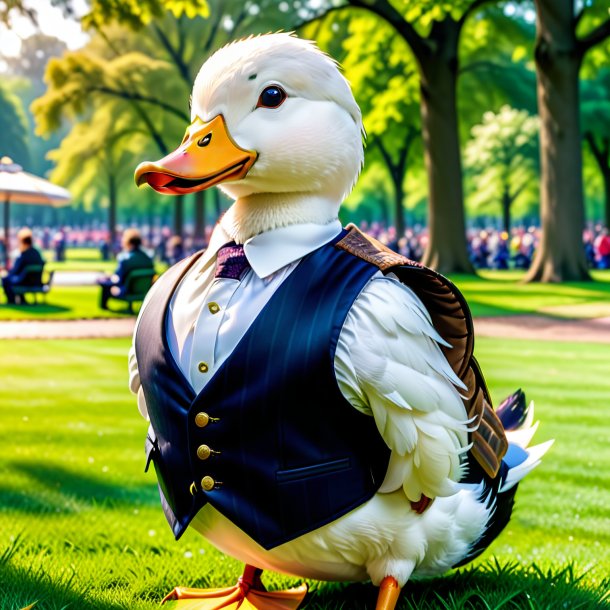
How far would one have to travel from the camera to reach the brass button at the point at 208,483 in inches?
90.7

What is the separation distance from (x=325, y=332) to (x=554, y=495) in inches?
116

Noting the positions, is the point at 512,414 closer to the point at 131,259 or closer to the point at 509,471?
the point at 509,471

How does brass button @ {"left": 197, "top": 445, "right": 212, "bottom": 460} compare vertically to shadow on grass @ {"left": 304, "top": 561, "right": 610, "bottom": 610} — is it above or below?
above

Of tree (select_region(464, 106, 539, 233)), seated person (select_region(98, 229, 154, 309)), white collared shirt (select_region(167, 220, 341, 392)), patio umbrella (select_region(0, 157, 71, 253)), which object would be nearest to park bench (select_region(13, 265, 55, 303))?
patio umbrella (select_region(0, 157, 71, 253))

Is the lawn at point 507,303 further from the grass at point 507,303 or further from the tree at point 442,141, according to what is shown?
the tree at point 442,141

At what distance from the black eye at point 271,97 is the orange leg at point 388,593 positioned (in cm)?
129

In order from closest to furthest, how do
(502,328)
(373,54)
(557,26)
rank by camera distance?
(502,328) → (557,26) → (373,54)

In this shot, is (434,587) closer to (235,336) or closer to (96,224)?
(235,336)

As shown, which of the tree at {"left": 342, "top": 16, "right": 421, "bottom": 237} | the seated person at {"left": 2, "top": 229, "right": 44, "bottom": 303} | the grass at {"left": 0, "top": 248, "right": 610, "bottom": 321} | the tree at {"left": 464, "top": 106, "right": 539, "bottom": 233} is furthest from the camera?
the tree at {"left": 464, "top": 106, "right": 539, "bottom": 233}

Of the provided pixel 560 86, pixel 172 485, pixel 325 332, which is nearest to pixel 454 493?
pixel 325 332

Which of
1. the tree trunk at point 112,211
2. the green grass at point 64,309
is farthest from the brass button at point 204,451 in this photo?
the tree trunk at point 112,211

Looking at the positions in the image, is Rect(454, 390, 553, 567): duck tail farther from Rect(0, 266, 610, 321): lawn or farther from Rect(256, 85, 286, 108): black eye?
Rect(0, 266, 610, 321): lawn

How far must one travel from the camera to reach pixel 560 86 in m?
16.4

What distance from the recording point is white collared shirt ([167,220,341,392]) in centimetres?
229
